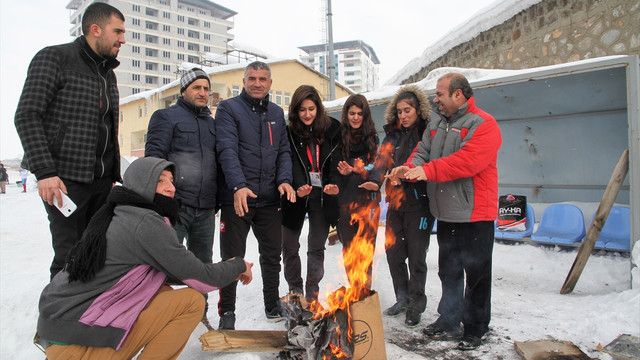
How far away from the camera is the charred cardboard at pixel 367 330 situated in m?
2.57

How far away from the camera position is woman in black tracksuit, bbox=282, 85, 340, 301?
374 centimetres

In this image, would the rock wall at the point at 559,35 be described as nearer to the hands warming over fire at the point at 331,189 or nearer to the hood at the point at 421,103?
the hood at the point at 421,103

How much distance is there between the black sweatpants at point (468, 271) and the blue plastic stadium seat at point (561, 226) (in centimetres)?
331

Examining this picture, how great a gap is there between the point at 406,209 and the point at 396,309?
1.05 m

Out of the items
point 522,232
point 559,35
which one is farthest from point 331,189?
point 559,35

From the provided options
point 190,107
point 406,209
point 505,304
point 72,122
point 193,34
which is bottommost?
point 505,304

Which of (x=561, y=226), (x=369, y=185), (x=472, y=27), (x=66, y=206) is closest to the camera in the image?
(x=66, y=206)

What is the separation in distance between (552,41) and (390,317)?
295 inches

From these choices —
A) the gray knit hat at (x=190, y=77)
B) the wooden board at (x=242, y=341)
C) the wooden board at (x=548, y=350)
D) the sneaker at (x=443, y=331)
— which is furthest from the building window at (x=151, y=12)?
the wooden board at (x=548, y=350)

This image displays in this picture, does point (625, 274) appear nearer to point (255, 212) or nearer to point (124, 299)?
point (255, 212)

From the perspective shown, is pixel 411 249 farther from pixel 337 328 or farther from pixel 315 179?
pixel 337 328

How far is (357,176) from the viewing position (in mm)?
3904

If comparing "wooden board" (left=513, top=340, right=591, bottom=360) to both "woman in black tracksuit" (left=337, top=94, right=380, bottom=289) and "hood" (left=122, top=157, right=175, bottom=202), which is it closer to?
"woman in black tracksuit" (left=337, top=94, right=380, bottom=289)

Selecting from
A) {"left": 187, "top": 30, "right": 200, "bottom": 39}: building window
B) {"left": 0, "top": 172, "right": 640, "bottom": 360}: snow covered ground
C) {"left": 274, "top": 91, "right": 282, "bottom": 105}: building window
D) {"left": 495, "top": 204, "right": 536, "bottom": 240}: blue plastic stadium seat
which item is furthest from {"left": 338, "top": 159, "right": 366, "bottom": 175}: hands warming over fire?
{"left": 187, "top": 30, "right": 200, "bottom": 39}: building window
